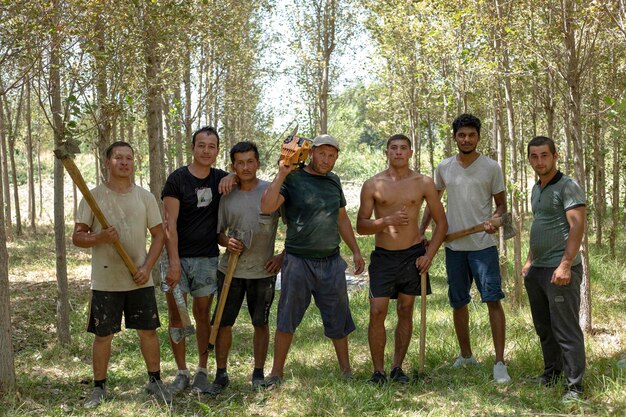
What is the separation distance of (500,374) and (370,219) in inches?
60.9

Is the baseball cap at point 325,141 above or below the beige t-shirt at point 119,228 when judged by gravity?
above

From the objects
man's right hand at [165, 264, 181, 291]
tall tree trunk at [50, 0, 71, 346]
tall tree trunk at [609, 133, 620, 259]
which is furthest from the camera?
tall tree trunk at [609, 133, 620, 259]

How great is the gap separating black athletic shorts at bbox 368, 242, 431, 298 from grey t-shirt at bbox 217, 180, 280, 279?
32.9 inches

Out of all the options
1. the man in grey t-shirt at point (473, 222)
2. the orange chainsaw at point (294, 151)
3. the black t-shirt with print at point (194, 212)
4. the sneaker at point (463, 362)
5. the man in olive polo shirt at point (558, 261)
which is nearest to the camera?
the man in olive polo shirt at point (558, 261)

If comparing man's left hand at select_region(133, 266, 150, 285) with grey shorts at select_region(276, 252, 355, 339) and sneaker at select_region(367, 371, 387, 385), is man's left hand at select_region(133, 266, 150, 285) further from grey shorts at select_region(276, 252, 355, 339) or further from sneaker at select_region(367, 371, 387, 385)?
sneaker at select_region(367, 371, 387, 385)

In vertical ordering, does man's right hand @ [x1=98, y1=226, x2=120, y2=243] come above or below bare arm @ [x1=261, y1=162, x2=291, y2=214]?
below

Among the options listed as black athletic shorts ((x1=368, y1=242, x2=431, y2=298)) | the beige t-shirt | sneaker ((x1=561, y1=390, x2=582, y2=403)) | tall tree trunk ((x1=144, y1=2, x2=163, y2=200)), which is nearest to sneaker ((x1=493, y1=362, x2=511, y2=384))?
sneaker ((x1=561, y1=390, x2=582, y2=403))

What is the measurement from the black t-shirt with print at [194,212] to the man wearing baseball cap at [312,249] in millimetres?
554

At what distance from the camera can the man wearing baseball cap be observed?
15.7ft

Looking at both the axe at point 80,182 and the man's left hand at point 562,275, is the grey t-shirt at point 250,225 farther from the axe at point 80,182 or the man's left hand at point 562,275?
the man's left hand at point 562,275

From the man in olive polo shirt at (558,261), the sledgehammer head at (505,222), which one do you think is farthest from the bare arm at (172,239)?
the man in olive polo shirt at (558,261)

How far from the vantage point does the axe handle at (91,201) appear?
13.6 feet

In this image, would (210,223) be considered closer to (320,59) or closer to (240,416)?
(240,416)

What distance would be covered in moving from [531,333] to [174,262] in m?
3.62
